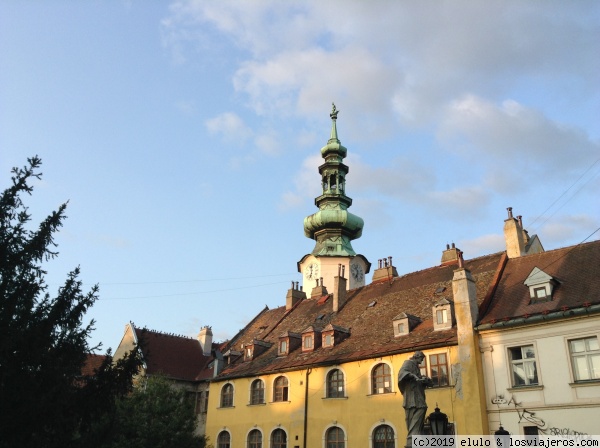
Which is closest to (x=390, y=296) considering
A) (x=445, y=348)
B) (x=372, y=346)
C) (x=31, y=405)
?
(x=372, y=346)

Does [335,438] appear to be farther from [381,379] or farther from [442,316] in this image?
[442,316]

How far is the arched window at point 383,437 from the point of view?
25502 mm

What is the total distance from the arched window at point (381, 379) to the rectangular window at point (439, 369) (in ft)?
7.68

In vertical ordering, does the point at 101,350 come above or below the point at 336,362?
below

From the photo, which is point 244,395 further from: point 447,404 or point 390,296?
point 447,404

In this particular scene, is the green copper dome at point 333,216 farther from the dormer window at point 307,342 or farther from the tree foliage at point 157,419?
the tree foliage at point 157,419

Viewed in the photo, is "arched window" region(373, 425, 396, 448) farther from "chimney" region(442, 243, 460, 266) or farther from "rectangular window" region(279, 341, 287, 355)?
"chimney" region(442, 243, 460, 266)

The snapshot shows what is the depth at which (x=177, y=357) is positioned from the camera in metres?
41.2

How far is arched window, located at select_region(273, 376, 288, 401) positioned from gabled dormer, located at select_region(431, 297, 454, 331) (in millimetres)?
9530

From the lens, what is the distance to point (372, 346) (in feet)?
93.5

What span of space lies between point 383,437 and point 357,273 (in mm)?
26589

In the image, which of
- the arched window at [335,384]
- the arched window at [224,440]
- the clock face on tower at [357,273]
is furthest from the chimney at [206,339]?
the arched window at [335,384]

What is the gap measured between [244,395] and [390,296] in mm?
10309

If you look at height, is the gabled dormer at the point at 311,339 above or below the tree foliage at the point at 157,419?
above
